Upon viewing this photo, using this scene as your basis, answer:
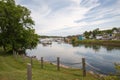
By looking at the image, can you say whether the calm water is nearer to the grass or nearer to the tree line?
the grass

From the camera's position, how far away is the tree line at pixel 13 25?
116 ft

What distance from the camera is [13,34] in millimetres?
37281

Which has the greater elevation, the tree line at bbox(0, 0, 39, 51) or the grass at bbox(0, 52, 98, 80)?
the tree line at bbox(0, 0, 39, 51)

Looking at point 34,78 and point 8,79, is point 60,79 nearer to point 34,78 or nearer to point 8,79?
point 34,78

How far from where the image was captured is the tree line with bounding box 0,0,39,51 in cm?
3522

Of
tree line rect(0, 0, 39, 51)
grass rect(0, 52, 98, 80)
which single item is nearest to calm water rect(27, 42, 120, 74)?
grass rect(0, 52, 98, 80)

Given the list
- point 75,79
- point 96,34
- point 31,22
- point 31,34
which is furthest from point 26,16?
point 96,34

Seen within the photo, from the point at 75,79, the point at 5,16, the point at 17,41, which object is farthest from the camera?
the point at 17,41

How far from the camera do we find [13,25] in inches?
1422

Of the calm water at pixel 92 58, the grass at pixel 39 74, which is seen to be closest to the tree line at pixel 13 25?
the calm water at pixel 92 58

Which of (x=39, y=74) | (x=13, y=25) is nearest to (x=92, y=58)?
(x=13, y=25)

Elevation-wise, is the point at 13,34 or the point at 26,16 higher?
the point at 26,16

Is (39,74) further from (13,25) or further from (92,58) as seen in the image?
(92,58)

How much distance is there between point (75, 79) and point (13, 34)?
2708cm
